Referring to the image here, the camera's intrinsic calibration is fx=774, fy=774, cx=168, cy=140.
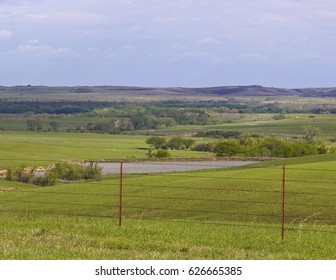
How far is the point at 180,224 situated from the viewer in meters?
21.4

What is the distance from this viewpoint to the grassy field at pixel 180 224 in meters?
14.5

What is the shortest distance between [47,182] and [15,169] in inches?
221

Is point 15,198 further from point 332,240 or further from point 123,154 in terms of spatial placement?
point 123,154

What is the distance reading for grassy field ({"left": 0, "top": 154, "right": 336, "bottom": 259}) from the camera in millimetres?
14453

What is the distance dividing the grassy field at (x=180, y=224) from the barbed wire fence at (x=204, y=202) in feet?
0.16

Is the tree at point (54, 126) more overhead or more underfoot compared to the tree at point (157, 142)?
more underfoot

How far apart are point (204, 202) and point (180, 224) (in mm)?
14479

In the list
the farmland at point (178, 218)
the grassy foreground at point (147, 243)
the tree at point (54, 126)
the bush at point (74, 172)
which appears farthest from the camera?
the tree at point (54, 126)

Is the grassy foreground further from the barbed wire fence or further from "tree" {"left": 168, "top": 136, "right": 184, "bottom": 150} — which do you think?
"tree" {"left": 168, "top": 136, "right": 184, "bottom": 150}

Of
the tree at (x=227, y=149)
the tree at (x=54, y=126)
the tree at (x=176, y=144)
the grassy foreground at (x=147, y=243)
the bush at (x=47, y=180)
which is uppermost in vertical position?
the grassy foreground at (x=147, y=243)

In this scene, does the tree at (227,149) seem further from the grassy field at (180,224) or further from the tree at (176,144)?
the grassy field at (180,224)

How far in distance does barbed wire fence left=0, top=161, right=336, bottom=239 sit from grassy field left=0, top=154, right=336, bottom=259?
5cm

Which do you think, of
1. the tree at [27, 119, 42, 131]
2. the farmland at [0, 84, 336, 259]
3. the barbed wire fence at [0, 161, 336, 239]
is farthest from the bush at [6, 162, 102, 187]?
the tree at [27, 119, 42, 131]

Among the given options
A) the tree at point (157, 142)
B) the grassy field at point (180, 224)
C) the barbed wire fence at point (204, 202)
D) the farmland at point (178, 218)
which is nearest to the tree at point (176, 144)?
the tree at point (157, 142)
